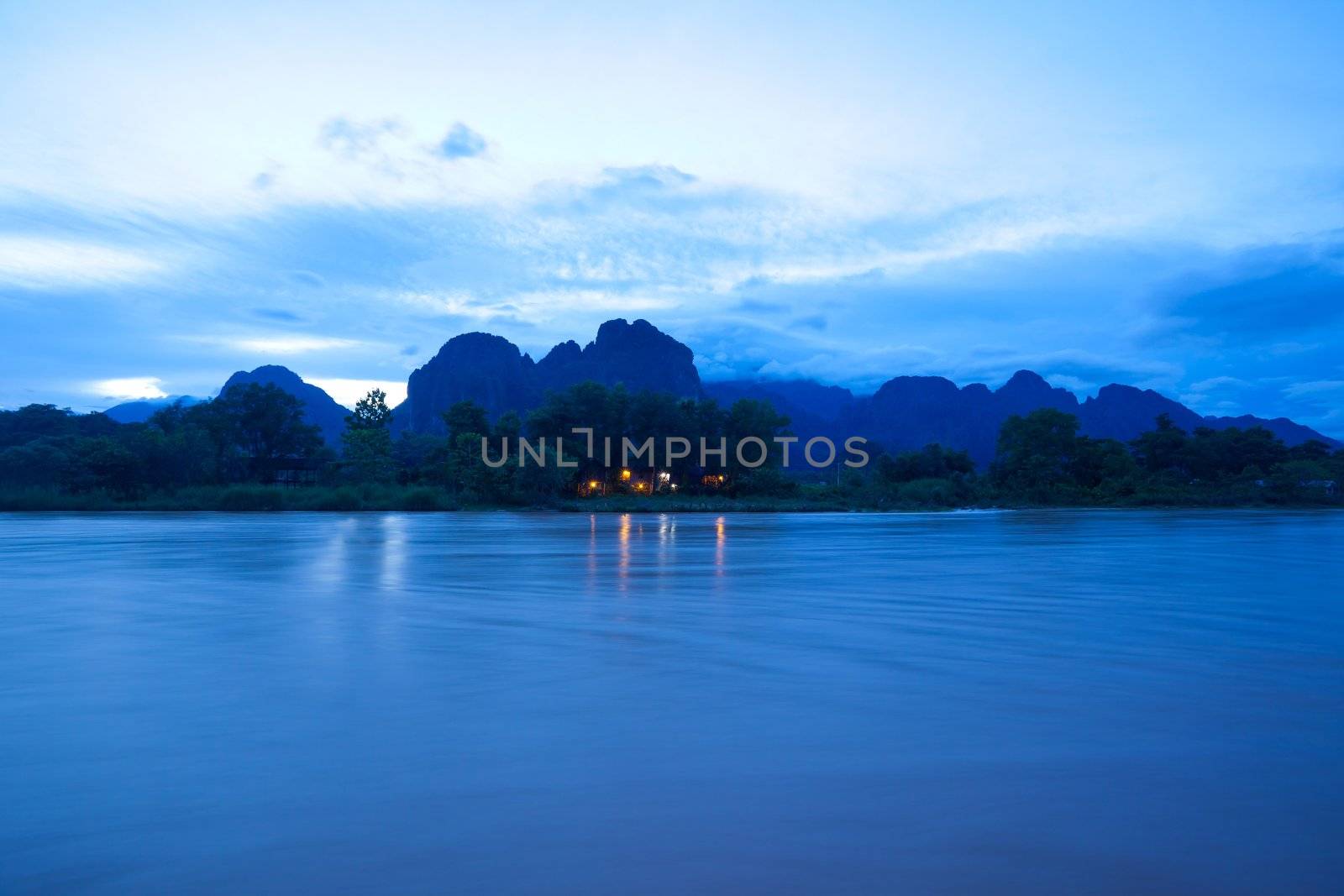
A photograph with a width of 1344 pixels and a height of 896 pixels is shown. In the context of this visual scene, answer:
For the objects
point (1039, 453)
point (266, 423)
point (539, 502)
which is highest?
point (266, 423)

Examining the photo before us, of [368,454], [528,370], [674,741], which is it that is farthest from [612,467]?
[528,370]

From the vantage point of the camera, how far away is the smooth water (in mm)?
2850

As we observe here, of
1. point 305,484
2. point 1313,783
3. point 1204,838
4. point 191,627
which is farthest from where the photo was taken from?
point 305,484

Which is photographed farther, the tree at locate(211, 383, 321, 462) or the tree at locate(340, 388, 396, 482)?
the tree at locate(211, 383, 321, 462)

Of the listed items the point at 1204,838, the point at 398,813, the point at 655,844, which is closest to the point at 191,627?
the point at 398,813

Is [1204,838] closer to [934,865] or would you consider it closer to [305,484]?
[934,865]

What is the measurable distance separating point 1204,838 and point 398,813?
2871 mm

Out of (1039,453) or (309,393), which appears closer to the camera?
(1039,453)

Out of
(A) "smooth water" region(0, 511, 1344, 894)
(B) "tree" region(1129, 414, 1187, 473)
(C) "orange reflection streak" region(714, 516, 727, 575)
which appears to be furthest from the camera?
(B) "tree" region(1129, 414, 1187, 473)

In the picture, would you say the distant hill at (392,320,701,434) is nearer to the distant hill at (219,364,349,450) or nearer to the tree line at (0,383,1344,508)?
the distant hill at (219,364,349,450)

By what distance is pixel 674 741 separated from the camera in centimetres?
417

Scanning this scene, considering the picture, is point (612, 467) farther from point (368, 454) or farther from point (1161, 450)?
point (1161, 450)

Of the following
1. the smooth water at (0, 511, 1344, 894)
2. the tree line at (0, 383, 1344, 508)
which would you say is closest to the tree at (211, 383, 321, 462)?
the tree line at (0, 383, 1344, 508)

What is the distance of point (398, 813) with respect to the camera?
3244 millimetres
